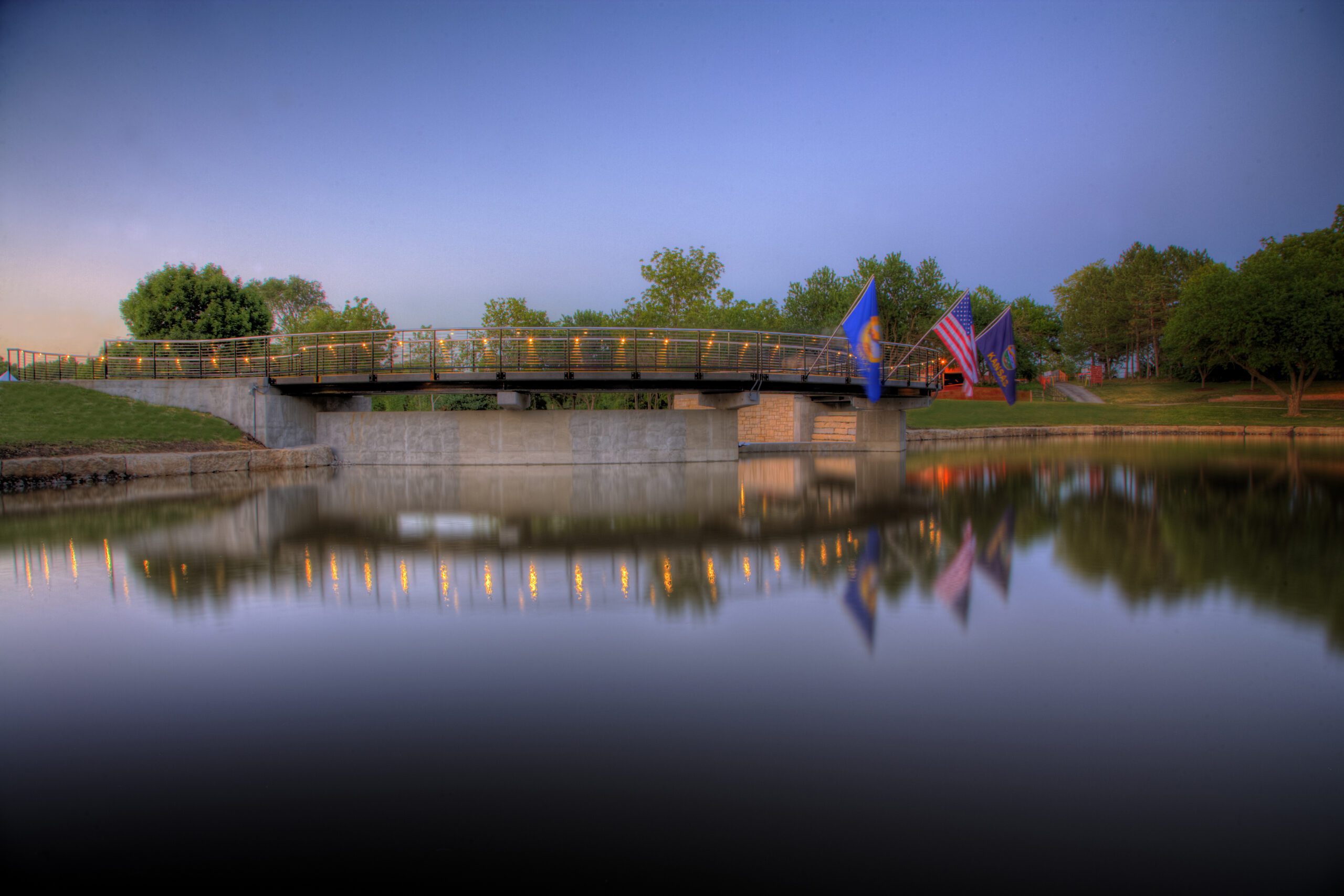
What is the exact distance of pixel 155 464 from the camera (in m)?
23.0

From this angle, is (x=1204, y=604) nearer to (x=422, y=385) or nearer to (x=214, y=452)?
(x=422, y=385)

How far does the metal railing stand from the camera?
2530 cm

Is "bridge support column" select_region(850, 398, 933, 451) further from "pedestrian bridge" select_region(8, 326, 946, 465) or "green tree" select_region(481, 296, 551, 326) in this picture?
"green tree" select_region(481, 296, 551, 326)

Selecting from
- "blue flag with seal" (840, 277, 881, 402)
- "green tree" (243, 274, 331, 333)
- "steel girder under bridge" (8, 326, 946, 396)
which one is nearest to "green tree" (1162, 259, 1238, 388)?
"steel girder under bridge" (8, 326, 946, 396)

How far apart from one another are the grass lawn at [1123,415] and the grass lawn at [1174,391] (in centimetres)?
481

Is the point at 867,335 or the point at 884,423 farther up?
the point at 867,335

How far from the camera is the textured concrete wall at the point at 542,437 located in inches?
1056

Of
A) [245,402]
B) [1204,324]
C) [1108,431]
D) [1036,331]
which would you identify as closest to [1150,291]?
[1036,331]

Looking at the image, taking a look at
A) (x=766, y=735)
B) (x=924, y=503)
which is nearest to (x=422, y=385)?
(x=924, y=503)

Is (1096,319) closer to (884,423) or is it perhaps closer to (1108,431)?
(1108,431)

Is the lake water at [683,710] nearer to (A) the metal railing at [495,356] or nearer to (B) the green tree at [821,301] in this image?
(A) the metal railing at [495,356]

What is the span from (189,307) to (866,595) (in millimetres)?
51454

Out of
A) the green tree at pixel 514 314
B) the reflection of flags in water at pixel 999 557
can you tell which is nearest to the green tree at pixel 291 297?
the green tree at pixel 514 314

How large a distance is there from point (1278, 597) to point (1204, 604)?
0.87 m
